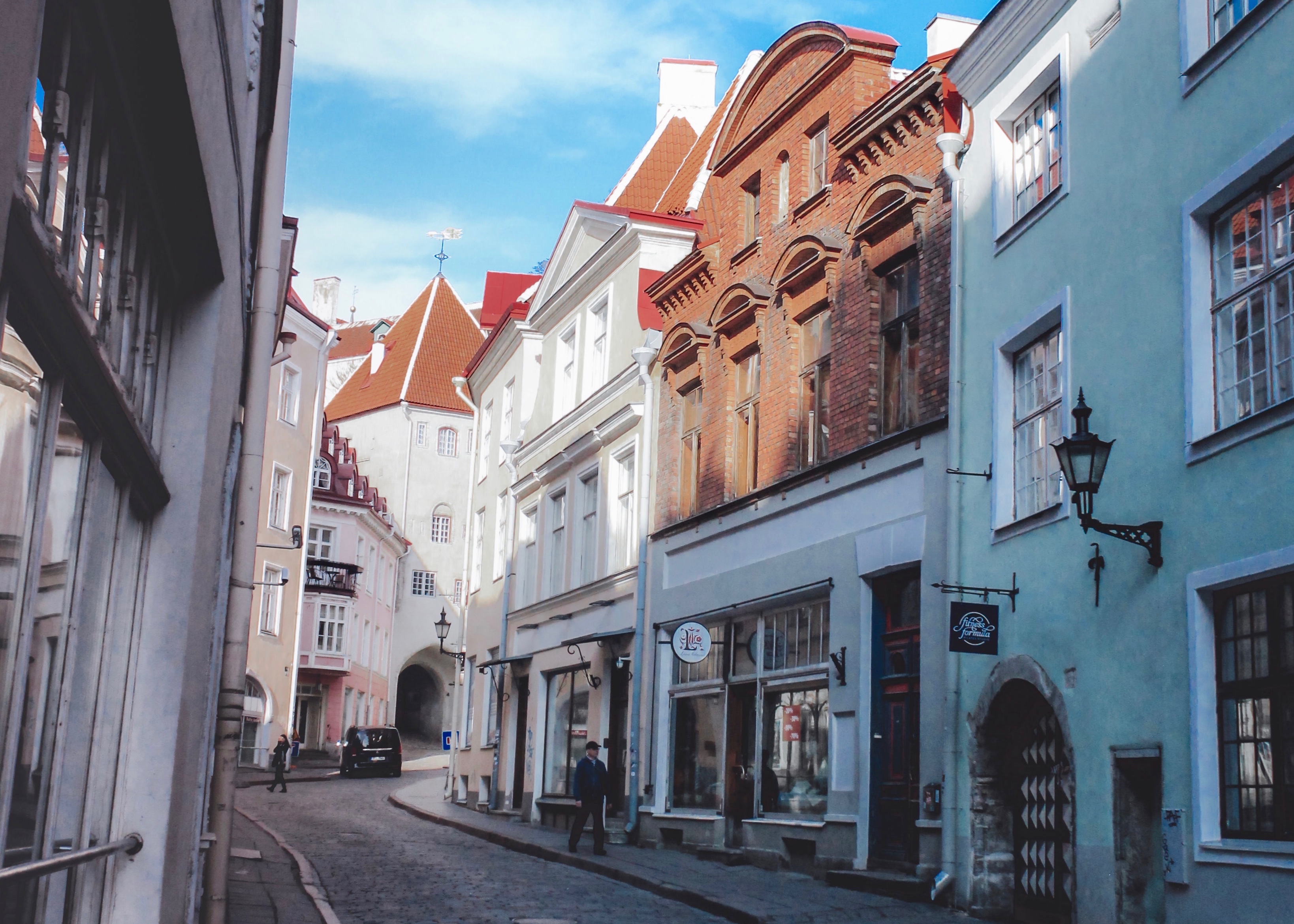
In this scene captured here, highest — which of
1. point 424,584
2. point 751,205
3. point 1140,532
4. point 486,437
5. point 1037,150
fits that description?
point 751,205

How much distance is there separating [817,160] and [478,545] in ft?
64.3

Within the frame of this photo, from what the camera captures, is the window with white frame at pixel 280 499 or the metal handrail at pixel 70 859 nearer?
the metal handrail at pixel 70 859

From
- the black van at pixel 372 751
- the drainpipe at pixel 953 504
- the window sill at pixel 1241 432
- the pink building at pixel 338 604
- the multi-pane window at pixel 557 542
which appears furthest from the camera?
the pink building at pixel 338 604

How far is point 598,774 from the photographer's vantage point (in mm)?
20516

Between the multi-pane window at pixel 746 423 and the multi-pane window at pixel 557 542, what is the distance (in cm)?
874

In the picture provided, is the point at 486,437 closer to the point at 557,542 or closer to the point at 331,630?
the point at 557,542

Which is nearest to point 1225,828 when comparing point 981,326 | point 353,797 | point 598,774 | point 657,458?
point 981,326

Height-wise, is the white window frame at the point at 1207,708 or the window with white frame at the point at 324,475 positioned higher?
the window with white frame at the point at 324,475

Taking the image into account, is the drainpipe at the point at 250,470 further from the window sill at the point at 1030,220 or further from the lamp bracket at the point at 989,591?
the window sill at the point at 1030,220

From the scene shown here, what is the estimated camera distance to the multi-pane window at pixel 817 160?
19297mm

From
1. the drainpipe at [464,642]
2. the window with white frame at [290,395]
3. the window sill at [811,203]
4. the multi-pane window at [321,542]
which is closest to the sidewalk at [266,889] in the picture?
the window sill at [811,203]

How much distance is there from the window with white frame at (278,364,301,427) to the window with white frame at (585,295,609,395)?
21.8m

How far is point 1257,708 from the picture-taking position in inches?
378

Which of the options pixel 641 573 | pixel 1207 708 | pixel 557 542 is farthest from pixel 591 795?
pixel 1207 708
